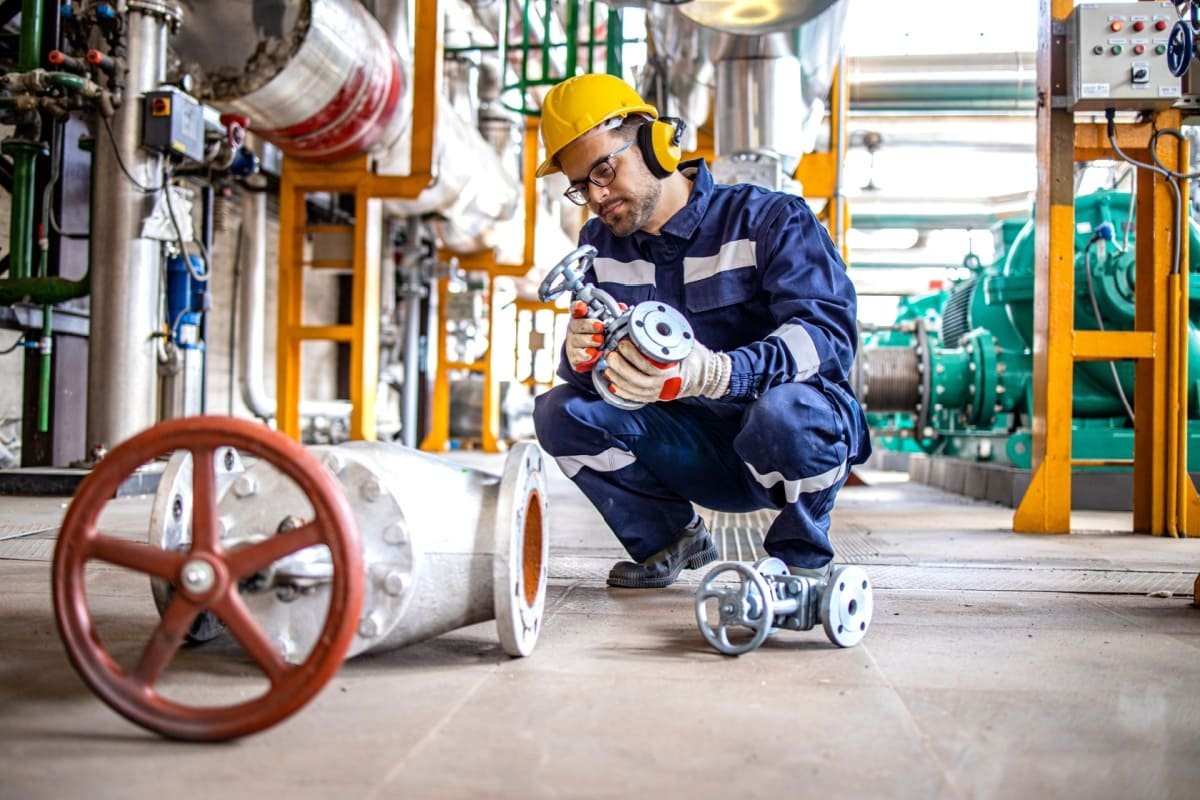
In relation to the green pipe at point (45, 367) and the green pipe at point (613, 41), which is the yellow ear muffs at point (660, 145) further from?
the green pipe at point (613, 41)

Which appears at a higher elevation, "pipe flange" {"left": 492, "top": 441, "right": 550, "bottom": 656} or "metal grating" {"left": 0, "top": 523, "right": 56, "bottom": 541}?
"pipe flange" {"left": 492, "top": 441, "right": 550, "bottom": 656}

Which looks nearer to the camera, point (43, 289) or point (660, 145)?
point (660, 145)

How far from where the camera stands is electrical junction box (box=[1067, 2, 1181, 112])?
3.05 m

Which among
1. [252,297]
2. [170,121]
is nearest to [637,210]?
[170,121]

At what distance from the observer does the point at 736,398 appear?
170 cm

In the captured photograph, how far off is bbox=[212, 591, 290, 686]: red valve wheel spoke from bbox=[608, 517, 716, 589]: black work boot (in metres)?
1.14

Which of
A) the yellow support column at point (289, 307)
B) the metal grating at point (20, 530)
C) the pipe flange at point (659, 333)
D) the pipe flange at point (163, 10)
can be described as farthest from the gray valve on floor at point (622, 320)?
the yellow support column at point (289, 307)

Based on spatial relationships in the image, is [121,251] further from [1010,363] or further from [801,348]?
[1010,363]

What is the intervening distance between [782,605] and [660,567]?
574 millimetres

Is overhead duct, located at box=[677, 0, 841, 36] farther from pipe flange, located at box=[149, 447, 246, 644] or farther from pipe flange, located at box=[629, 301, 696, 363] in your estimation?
pipe flange, located at box=[149, 447, 246, 644]

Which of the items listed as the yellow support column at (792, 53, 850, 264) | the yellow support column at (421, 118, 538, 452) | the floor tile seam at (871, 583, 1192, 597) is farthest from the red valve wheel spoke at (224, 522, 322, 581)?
the yellow support column at (421, 118, 538, 452)

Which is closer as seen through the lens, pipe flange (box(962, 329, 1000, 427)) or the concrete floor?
the concrete floor

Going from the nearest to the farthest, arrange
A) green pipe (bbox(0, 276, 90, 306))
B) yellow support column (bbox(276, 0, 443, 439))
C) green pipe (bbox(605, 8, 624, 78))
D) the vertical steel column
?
the vertical steel column < green pipe (bbox(0, 276, 90, 306)) < yellow support column (bbox(276, 0, 443, 439)) < green pipe (bbox(605, 8, 624, 78))

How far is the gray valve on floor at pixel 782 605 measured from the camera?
1489mm
